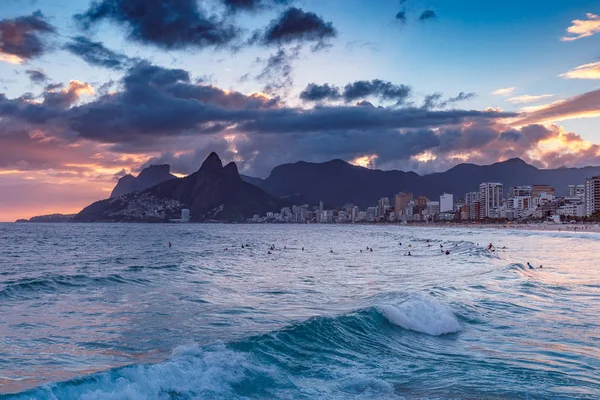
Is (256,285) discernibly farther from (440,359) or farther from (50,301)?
(440,359)

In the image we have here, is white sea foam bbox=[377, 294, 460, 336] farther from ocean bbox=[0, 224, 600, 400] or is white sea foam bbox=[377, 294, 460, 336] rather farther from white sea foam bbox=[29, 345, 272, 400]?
white sea foam bbox=[29, 345, 272, 400]

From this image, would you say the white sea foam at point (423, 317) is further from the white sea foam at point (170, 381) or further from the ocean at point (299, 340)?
the white sea foam at point (170, 381)

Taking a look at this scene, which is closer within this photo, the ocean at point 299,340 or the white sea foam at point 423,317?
the ocean at point 299,340

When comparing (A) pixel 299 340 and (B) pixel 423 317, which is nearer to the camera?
(A) pixel 299 340

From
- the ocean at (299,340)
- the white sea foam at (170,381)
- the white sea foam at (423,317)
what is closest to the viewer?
the white sea foam at (170,381)

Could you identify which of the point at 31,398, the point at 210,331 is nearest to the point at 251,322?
the point at 210,331

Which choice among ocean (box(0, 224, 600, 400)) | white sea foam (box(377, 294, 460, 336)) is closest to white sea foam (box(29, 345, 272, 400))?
ocean (box(0, 224, 600, 400))

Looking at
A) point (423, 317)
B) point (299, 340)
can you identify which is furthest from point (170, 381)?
point (423, 317)

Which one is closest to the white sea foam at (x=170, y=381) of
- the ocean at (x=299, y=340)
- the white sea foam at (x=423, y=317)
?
the ocean at (x=299, y=340)

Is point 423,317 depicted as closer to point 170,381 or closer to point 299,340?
point 299,340
